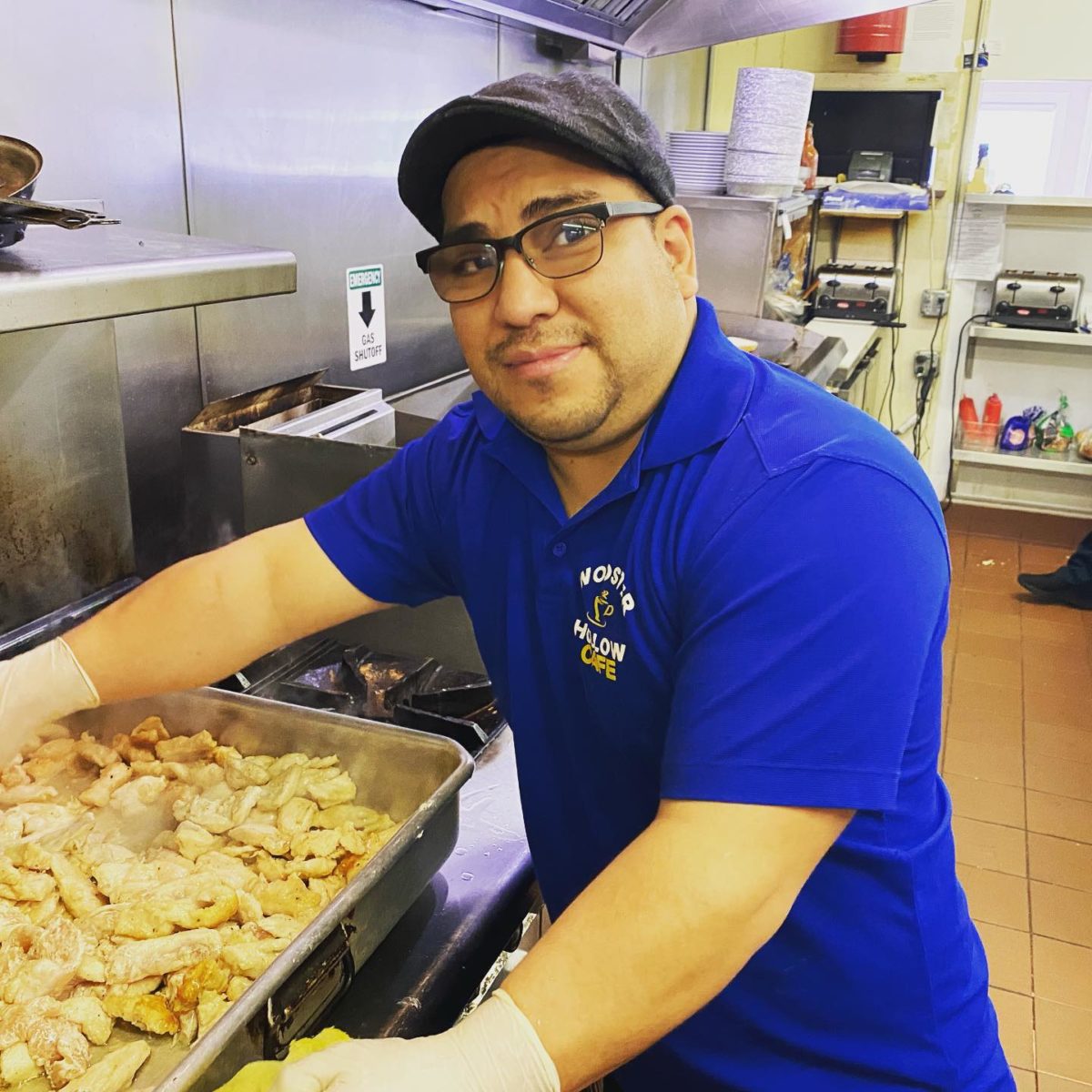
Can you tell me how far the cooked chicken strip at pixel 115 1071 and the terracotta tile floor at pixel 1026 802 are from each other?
2.08m

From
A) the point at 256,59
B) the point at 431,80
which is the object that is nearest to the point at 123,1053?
the point at 256,59

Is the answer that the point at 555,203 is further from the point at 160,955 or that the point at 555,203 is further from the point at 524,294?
the point at 160,955

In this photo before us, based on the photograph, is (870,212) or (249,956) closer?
(249,956)

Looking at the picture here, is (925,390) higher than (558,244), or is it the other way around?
(558,244)

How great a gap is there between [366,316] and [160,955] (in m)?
1.80

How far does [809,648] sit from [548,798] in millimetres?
486

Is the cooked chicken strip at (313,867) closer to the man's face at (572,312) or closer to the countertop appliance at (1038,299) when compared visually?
the man's face at (572,312)

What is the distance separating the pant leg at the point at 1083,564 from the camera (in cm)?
480

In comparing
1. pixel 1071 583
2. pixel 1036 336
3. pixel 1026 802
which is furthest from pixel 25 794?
pixel 1036 336

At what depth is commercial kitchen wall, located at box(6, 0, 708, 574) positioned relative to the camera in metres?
1.65

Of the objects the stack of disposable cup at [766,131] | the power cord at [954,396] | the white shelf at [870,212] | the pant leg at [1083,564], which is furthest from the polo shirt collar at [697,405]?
the power cord at [954,396]

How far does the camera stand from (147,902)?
115cm

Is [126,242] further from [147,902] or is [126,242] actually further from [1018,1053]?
[1018,1053]

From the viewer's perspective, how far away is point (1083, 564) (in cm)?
484
